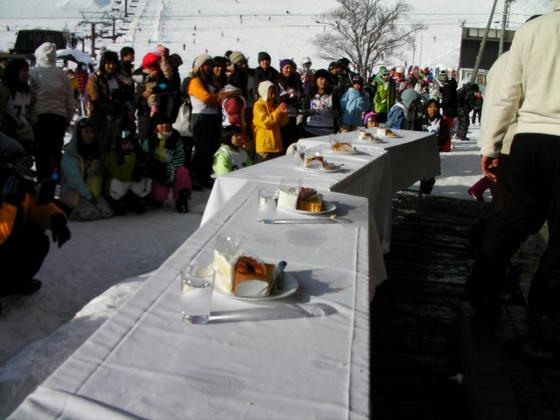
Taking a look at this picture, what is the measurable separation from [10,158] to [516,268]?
148 inches

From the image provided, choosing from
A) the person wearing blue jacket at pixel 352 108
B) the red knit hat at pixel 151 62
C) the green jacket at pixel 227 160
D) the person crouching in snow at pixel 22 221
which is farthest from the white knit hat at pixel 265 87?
the person crouching in snow at pixel 22 221

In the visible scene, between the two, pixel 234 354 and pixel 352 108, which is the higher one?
pixel 352 108

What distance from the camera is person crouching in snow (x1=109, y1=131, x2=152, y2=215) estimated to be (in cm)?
547

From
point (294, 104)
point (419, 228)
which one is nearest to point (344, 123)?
point (294, 104)

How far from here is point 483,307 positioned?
313 cm

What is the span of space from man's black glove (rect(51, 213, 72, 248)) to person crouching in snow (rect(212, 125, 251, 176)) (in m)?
2.36

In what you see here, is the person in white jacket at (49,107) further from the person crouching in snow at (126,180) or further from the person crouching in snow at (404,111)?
the person crouching in snow at (404,111)

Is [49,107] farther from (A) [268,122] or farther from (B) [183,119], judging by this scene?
(A) [268,122]

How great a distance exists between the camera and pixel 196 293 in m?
1.36

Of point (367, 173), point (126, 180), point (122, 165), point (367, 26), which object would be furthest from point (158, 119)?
point (367, 26)

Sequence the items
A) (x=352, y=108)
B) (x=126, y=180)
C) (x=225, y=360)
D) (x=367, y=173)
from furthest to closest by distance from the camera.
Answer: (x=352, y=108) → (x=126, y=180) → (x=367, y=173) → (x=225, y=360)

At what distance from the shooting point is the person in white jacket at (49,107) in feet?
19.7

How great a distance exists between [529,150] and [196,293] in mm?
1967

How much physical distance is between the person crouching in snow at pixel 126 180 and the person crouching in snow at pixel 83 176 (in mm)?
118
